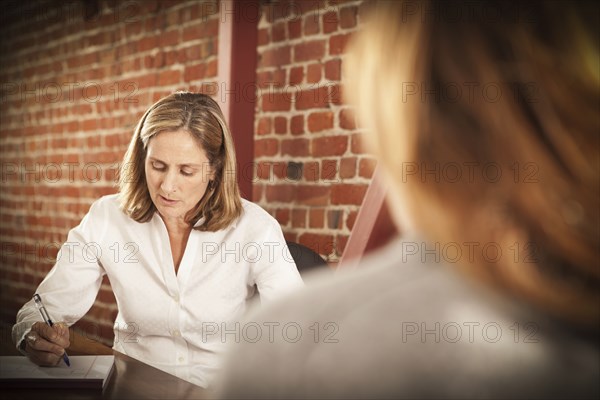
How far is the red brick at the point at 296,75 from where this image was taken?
8.43 ft

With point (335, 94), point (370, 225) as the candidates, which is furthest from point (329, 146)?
point (370, 225)

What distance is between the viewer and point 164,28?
125 inches

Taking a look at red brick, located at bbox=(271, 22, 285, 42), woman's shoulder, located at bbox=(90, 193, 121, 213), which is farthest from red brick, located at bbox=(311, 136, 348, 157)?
woman's shoulder, located at bbox=(90, 193, 121, 213)

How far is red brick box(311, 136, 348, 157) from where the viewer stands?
2.41 m

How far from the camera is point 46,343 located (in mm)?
1297

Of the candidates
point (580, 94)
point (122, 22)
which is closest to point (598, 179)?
point (580, 94)

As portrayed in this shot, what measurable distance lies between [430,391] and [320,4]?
2225 mm

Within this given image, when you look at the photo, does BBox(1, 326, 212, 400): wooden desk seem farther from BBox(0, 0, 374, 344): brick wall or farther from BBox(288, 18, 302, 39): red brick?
BBox(288, 18, 302, 39): red brick

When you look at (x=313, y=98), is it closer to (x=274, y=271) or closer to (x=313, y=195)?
(x=313, y=195)

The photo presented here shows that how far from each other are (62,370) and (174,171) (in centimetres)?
74

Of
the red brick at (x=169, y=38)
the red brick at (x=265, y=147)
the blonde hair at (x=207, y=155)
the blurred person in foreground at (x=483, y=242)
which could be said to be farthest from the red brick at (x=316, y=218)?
the blurred person in foreground at (x=483, y=242)

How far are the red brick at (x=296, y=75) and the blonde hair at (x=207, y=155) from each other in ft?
2.35

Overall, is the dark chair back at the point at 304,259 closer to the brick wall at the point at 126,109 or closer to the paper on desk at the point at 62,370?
the brick wall at the point at 126,109

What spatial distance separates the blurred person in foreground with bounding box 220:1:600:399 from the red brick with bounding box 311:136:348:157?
198 cm
